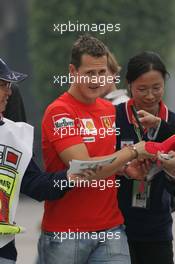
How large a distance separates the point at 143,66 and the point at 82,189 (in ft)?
2.17

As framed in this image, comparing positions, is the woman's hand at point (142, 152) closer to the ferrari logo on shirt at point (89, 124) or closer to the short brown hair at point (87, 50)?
the ferrari logo on shirt at point (89, 124)

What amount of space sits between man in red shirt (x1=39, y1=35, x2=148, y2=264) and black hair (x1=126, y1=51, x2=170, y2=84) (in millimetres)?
218

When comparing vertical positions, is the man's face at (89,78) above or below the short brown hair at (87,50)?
below

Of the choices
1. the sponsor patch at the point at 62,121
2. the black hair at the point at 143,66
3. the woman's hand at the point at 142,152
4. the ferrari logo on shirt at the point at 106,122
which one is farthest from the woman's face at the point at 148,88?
the sponsor patch at the point at 62,121

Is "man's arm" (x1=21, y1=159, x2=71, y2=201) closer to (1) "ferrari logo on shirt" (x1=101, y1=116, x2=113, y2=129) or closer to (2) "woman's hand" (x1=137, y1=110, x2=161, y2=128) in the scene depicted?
(1) "ferrari logo on shirt" (x1=101, y1=116, x2=113, y2=129)

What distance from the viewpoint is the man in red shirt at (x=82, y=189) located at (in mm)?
4113

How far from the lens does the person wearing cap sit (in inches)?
155

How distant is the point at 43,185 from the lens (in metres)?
4.03

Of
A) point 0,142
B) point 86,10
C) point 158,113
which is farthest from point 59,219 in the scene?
point 86,10

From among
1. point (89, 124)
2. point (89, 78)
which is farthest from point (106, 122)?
point (89, 78)

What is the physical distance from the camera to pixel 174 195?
4.41m

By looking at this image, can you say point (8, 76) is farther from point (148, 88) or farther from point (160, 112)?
point (160, 112)

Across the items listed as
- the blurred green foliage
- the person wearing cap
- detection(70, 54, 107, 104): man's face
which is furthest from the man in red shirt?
the blurred green foliage

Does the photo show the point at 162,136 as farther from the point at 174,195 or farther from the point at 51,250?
the point at 51,250
